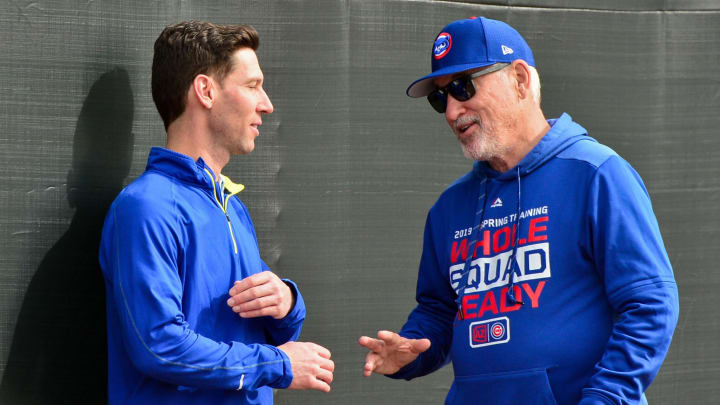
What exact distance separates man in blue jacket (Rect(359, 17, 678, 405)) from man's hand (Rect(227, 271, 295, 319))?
1.03 feet

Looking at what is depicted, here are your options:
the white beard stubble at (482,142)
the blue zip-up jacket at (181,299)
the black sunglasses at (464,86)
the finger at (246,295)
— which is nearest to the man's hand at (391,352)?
the blue zip-up jacket at (181,299)

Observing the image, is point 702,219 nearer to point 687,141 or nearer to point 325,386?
point 687,141

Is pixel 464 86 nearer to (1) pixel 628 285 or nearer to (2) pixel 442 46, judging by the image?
(2) pixel 442 46

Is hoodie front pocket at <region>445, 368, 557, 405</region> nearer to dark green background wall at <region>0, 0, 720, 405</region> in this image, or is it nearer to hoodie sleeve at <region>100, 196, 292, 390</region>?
hoodie sleeve at <region>100, 196, 292, 390</region>

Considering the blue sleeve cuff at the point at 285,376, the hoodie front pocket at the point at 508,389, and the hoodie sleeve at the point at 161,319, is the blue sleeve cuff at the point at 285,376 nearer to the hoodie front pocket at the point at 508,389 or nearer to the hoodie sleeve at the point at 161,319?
the hoodie sleeve at the point at 161,319

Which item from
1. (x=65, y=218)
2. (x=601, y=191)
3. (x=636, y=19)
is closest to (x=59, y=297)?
(x=65, y=218)

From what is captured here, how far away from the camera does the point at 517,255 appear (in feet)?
7.46

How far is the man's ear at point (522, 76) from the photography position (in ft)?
8.00

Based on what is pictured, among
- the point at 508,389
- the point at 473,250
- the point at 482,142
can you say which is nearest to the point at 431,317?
the point at 473,250

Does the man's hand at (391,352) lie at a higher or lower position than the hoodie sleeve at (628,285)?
lower

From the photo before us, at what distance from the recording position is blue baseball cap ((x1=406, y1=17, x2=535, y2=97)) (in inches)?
94.6

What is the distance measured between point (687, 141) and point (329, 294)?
156 cm

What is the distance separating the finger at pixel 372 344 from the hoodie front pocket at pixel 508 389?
0.79ft

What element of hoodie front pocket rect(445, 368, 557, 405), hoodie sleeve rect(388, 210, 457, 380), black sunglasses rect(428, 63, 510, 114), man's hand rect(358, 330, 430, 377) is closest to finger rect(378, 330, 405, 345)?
man's hand rect(358, 330, 430, 377)
